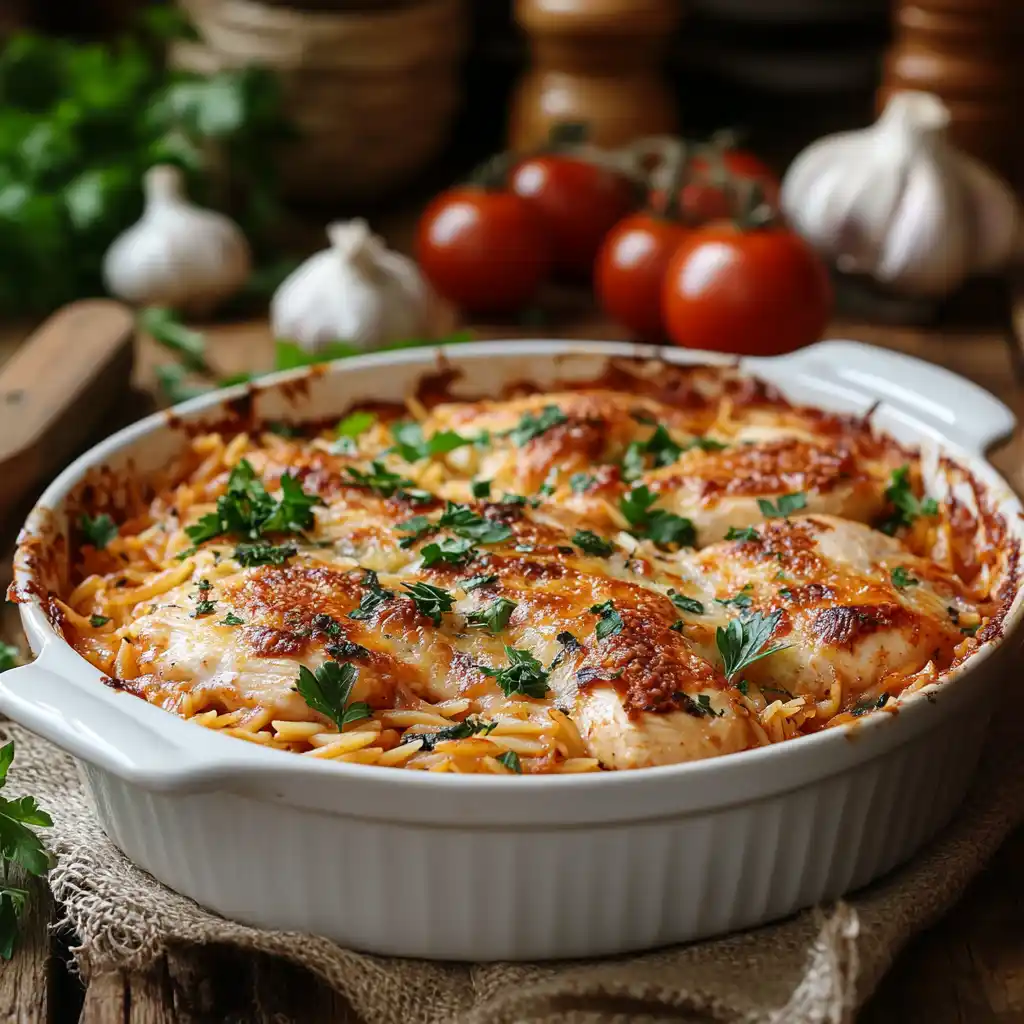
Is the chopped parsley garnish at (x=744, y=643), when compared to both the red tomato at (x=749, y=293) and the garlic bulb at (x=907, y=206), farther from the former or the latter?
the garlic bulb at (x=907, y=206)

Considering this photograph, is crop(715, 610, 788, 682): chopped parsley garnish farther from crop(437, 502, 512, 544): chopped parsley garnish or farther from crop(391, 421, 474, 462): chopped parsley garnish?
crop(391, 421, 474, 462): chopped parsley garnish

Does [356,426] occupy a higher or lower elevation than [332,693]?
lower

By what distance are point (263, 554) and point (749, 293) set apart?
6.80 feet

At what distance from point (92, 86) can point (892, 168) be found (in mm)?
2690

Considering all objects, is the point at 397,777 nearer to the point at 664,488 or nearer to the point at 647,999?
the point at 647,999

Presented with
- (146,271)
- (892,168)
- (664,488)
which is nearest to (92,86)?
(146,271)

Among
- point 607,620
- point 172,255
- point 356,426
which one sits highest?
point 607,620

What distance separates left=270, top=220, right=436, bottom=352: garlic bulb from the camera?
4195 millimetres

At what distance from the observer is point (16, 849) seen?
90.4 inches

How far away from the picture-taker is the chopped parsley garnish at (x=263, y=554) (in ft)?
8.38

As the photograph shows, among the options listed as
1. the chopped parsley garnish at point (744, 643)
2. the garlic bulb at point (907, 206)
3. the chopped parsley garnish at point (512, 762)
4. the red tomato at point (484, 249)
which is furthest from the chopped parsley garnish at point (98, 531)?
the garlic bulb at point (907, 206)

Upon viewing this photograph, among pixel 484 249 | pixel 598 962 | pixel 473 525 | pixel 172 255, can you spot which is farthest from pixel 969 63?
pixel 598 962

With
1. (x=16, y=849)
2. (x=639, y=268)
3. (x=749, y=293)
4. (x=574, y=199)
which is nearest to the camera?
(x=16, y=849)

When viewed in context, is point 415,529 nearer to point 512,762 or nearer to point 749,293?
point 512,762
